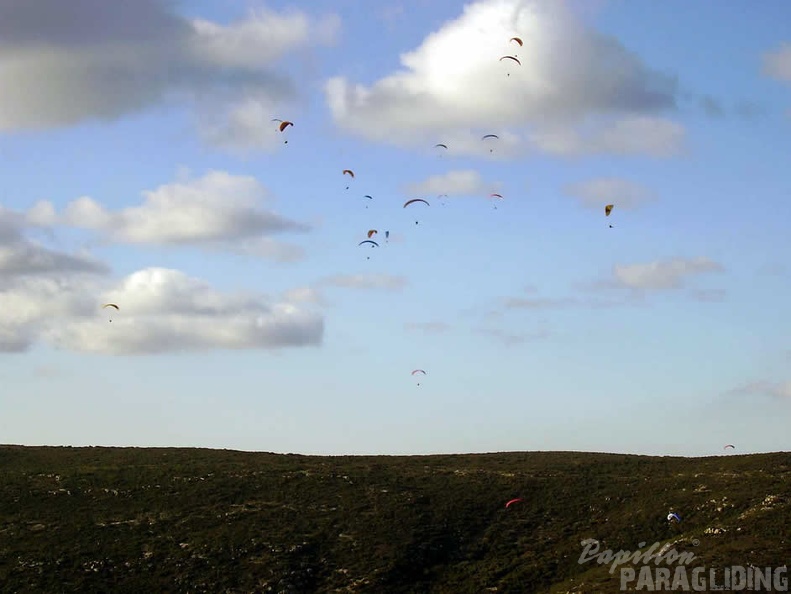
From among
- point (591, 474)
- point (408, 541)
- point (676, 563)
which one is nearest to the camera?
point (676, 563)

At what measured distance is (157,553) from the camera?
65.4 meters

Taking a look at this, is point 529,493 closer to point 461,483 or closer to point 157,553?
point 461,483

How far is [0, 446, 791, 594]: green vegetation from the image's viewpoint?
61.3 m

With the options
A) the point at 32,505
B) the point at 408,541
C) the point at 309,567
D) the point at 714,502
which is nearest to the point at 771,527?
the point at 714,502

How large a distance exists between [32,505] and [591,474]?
46.3 meters

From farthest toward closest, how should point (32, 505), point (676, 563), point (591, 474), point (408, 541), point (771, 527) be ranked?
point (591, 474) < point (32, 505) < point (408, 541) < point (771, 527) < point (676, 563)

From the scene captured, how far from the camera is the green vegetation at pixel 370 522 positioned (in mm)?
61312

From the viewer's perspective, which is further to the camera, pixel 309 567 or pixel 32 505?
pixel 32 505

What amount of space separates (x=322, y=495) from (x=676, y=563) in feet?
96.3

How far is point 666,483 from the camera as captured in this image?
75.9 meters

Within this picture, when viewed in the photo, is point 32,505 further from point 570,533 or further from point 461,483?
point 570,533

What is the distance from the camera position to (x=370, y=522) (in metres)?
69.8

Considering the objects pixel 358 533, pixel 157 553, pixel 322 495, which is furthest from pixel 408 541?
pixel 157 553

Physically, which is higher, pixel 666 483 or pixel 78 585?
pixel 666 483
